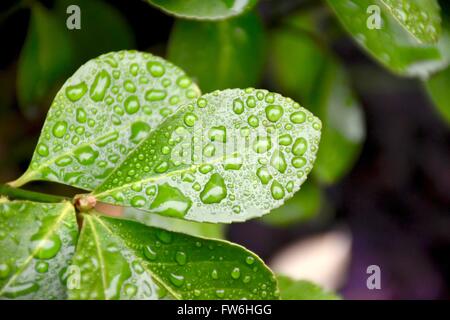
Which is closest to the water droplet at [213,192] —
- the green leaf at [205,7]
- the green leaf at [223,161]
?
the green leaf at [223,161]

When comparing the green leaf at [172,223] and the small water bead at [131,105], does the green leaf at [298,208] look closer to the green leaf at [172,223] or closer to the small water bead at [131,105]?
the green leaf at [172,223]

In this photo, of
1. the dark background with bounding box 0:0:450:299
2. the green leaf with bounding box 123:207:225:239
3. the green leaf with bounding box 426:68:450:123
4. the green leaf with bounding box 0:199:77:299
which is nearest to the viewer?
the green leaf with bounding box 0:199:77:299

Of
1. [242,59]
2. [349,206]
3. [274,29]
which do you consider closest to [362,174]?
[349,206]

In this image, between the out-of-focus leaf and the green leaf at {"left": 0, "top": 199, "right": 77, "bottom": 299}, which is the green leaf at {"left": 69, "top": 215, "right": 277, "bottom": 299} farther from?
the out-of-focus leaf

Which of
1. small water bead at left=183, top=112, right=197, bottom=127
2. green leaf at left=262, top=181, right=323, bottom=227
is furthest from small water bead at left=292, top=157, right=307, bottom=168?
green leaf at left=262, top=181, right=323, bottom=227

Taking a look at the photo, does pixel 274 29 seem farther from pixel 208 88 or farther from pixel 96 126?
pixel 96 126
